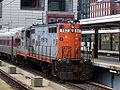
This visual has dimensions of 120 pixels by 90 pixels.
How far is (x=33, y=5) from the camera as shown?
279 feet

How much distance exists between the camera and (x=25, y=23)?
8200 centimetres

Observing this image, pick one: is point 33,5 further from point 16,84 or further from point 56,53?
point 16,84

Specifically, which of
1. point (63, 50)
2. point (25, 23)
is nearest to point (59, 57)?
point (63, 50)

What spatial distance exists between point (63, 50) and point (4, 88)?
5.06 meters

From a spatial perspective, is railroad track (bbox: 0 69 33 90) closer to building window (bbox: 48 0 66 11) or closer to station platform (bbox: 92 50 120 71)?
station platform (bbox: 92 50 120 71)

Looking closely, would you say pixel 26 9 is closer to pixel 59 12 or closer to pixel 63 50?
pixel 59 12

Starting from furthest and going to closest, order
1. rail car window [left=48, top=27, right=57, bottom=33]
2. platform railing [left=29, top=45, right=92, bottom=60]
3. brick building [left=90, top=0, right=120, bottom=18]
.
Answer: brick building [left=90, top=0, right=120, bottom=18] → rail car window [left=48, top=27, right=57, bottom=33] → platform railing [left=29, top=45, right=92, bottom=60]

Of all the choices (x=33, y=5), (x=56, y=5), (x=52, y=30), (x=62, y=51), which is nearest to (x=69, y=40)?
(x=62, y=51)

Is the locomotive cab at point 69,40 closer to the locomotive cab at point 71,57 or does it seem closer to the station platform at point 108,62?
the locomotive cab at point 71,57

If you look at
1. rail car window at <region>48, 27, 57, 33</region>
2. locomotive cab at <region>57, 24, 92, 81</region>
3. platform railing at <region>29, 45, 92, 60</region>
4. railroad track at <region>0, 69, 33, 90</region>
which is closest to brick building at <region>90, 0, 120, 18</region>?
platform railing at <region>29, 45, 92, 60</region>

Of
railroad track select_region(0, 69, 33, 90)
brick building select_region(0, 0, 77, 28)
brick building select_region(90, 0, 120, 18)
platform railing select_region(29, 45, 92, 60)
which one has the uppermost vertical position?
brick building select_region(90, 0, 120, 18)

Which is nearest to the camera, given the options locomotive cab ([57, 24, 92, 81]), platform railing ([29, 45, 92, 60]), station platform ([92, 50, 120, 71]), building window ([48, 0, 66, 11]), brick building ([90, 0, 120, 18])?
station platform ([92, 50, 120, 71])

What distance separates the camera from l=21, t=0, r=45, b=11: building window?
83.6 meters

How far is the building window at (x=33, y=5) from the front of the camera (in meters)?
83.6
